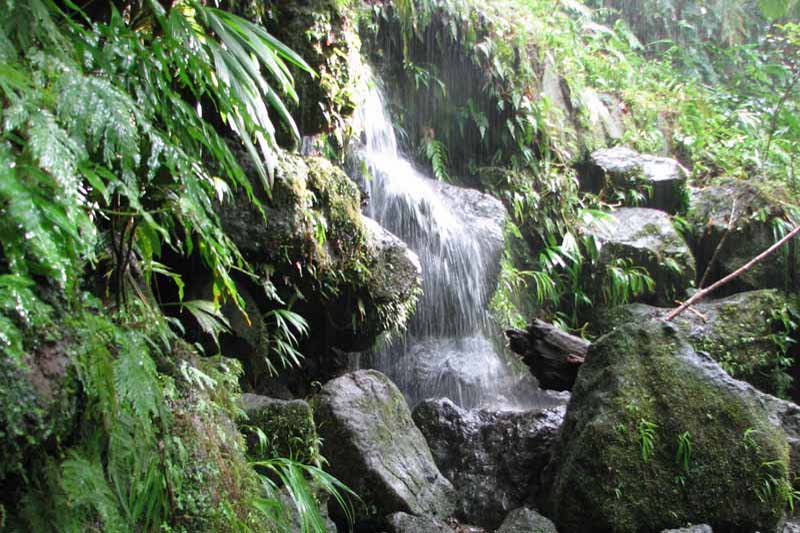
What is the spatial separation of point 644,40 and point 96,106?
525 inches

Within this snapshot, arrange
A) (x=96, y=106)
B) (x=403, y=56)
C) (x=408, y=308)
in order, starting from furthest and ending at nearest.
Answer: (x=403, y=56) < (x=408, y=308) < (x=96, y=106)

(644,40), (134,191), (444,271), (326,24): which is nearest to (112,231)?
(134,191)

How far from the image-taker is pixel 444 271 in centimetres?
621

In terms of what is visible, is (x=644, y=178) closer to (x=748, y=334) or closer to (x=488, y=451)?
(x=748, y=334)

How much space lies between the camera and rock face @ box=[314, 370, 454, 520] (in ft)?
11.8

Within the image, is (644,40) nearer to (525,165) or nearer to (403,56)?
(525,165)

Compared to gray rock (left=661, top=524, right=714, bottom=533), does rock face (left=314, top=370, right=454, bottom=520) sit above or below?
above

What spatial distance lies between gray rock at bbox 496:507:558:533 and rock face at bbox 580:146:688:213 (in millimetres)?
5676

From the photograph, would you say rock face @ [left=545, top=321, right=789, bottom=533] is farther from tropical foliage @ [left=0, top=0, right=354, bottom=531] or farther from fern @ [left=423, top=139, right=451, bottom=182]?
fern @ [left=423, top=139, right=451, bottom=182]

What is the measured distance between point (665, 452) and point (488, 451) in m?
1.15

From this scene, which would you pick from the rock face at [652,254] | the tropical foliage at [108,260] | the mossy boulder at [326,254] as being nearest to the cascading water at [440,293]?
the mossy boulder at [326,254]

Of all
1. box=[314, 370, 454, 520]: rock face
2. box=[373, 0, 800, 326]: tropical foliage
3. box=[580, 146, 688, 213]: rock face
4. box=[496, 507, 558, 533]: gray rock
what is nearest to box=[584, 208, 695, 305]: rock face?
box=[373, 0, 800, 326]: tropical foliage

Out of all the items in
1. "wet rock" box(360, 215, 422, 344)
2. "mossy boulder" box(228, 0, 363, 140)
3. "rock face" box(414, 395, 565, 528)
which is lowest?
"rock face" box(414, 395, 565, 528)

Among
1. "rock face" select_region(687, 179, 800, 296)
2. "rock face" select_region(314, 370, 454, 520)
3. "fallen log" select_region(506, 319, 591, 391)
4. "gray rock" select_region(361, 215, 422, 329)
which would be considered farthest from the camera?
"rock face" select_region(687, 179, 800, 296)
